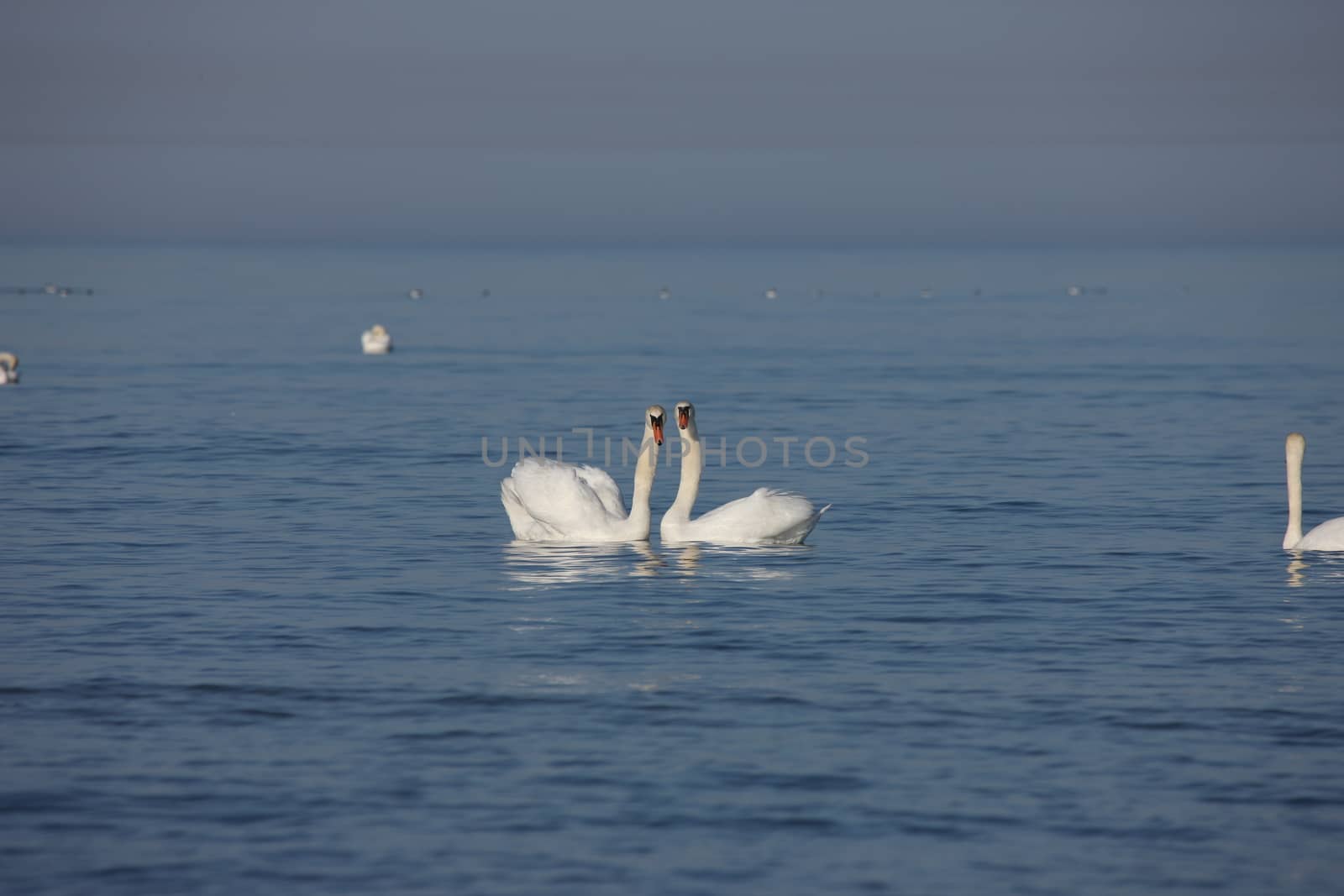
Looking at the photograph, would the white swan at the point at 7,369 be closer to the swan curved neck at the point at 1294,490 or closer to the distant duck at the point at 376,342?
the distant duck at the point at 376,342

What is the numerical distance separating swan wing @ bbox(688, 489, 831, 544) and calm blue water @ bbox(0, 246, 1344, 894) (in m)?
0.32

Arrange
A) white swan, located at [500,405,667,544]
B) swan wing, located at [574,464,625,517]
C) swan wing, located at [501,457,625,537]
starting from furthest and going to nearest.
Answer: swan wing, located at [574,464,625,517] < swan wing, located at [501,457,625,537] < white swan, located at [500,405,667,544]

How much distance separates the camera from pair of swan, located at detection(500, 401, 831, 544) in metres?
20.3

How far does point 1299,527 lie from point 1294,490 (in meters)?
0.43

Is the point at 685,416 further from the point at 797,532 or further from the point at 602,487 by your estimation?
the point at 797,532

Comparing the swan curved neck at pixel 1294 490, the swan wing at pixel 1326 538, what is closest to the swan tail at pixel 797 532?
the swan curved neck at pixel 1294 490

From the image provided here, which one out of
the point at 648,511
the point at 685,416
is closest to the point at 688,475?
the point at 685,416

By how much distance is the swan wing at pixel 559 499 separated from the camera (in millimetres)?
20391

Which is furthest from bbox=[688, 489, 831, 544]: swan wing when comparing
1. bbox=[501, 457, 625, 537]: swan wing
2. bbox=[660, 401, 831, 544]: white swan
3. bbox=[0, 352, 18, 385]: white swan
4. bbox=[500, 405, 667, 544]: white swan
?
bbox=[0, 352, 18, 385]: white swan

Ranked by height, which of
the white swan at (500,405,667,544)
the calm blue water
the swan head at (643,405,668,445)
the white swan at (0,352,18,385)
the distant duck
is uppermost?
the distant duck

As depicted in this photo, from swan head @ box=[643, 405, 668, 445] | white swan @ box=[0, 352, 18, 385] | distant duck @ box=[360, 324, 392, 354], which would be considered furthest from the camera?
distant duck @ box=[360, 324, 392, 354]

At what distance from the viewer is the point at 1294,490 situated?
1995cm

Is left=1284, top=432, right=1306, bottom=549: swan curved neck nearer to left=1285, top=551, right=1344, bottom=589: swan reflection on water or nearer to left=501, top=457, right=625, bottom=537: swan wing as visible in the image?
left=1285, top=551, right=1344, bottom=589: swan reflection on water

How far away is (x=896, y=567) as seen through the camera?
1922cm
